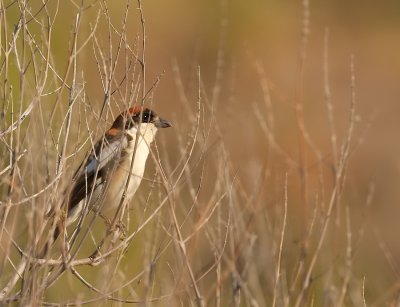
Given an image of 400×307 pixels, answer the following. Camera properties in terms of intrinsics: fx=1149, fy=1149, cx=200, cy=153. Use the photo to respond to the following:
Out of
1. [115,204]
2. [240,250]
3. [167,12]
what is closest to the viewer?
[240,250]

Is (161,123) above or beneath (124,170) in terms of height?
above

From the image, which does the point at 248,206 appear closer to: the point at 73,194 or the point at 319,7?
the point at 73,194

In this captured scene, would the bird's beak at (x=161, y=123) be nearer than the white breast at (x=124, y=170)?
No

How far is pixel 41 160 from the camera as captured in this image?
17.4 ft

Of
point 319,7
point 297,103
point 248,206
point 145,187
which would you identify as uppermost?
point 319,7

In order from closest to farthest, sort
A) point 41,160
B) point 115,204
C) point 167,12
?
point 41,160
point 115,204
point 167,12

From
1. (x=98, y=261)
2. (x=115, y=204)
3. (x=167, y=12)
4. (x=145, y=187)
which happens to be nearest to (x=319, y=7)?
(x=167, y=12)

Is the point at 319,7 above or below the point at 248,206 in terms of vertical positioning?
above

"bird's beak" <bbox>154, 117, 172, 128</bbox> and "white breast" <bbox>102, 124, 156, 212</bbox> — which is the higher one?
"bird's beak" <bbox>154, 117, 172, 128</bbox>

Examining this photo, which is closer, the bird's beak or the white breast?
the white breast

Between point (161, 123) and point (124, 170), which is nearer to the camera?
point (124, 170)

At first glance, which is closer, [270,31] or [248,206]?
[248,206]

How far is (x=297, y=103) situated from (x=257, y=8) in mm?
25831

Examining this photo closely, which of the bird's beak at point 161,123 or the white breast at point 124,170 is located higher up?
the bird's beak at point 161,123
